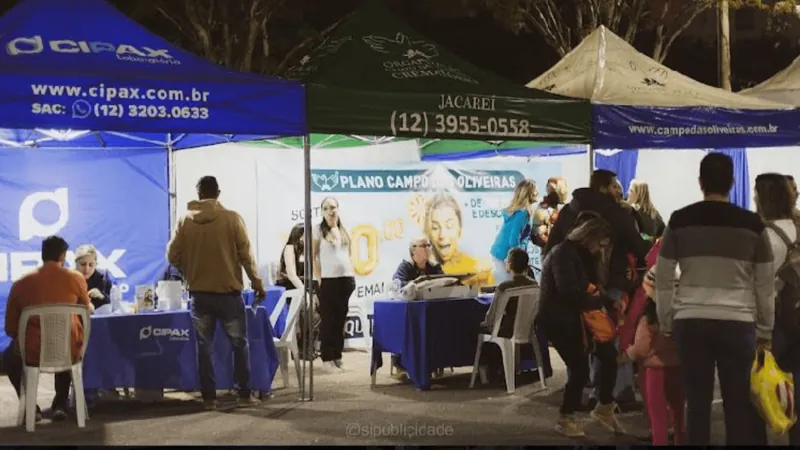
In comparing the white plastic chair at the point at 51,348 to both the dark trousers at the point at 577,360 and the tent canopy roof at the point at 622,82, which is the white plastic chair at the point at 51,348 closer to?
the dark trousers at the point at 577,360

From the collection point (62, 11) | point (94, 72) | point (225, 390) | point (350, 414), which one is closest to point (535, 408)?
point (350, 414)

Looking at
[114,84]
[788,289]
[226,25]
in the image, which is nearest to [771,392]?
[788,289]

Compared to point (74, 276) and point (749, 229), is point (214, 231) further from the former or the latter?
point (749, 229)

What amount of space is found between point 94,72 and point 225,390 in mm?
2702

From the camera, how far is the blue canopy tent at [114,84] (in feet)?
23.0

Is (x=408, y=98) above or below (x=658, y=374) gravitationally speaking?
above

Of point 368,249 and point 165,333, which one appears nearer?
point 165,333

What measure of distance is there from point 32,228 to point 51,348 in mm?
3354

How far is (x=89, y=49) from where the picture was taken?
7438mm

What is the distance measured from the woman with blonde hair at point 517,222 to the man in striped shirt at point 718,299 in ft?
17.3

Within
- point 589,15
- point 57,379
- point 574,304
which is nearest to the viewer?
point 574,304

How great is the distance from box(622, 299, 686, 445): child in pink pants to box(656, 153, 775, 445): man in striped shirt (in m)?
0.87

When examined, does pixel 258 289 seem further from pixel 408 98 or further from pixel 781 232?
pixel 781 232

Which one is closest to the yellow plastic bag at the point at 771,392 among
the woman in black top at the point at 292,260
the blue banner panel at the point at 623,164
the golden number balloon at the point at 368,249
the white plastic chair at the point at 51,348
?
the white plastic chair at the point at 51,348
